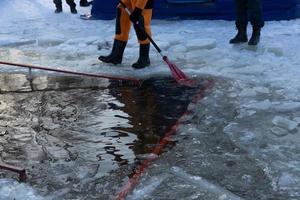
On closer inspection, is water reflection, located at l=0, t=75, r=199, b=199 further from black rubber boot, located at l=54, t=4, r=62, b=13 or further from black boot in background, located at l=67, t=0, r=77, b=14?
black rubber boot, located at l=54, t=4, r=62, b=13

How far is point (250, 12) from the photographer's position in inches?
279

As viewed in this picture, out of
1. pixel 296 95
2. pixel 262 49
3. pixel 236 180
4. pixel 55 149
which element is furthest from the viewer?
pixel 262 49

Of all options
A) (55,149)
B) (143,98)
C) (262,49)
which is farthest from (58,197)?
(262,49)

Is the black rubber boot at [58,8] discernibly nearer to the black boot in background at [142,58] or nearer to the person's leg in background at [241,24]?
the person's leg in background at [241,24]

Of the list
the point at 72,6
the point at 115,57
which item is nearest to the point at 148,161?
the point at 115,57

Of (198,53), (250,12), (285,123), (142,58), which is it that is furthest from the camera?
(250,12)

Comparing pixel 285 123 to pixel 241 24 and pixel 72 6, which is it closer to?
pixel 241 24

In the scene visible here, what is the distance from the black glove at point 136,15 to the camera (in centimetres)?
618

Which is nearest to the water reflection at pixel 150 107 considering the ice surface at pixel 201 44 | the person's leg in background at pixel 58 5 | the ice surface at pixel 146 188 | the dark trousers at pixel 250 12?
the ice surface at pixel 146 188

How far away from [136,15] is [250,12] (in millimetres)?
1739

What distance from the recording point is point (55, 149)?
13.5 feet

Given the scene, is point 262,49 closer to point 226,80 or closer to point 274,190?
point 226,80

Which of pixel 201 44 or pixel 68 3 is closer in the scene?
pixel 201 44

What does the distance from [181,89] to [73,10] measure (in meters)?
5.18
